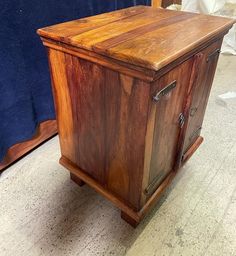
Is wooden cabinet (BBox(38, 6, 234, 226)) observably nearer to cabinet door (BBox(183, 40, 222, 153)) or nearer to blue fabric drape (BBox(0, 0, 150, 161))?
cabinet door (BBox(183, 40, 222, 153))

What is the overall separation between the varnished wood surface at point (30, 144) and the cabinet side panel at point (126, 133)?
0.53 meters

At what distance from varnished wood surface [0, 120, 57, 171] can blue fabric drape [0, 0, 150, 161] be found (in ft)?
0.21

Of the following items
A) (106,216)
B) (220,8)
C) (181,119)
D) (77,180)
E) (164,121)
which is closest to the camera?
(164,121)

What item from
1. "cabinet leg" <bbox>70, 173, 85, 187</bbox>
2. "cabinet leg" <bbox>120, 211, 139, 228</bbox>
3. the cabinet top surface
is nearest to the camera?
the cabinet top surface

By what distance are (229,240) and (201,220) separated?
0.11m

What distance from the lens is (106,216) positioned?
3.16ft

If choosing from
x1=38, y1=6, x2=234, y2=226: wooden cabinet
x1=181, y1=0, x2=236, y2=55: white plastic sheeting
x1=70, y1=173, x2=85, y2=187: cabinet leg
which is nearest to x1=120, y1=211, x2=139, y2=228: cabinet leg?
x1=38, y1=6, x2=234, y2=226: wooden cabinet

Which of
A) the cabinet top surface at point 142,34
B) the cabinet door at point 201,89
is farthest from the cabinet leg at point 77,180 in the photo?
the cabinet top surface at point 142,34

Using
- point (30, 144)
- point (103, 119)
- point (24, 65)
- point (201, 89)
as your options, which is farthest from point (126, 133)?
point (30, 144)

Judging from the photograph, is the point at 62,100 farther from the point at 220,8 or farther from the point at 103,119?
the point at 220,8

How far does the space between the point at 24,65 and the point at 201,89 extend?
2.29 ft

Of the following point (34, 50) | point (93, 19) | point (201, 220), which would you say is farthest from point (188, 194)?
point (34, 50)

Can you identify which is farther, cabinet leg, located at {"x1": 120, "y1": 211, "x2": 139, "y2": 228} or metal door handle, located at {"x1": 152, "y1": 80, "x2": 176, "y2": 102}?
cabinet leg, located at {"x1": 120, "y1": 211, "x2": 139, "y2": 228}

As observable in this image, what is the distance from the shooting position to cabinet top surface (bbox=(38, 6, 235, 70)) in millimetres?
583
